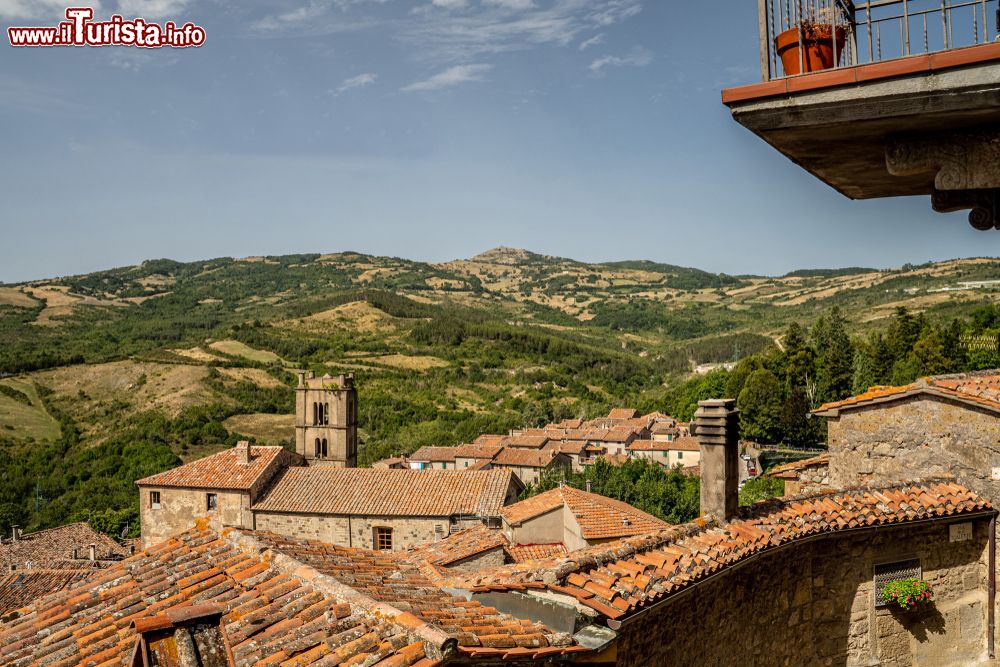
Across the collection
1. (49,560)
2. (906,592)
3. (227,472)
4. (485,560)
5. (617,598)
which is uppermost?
(617,598)

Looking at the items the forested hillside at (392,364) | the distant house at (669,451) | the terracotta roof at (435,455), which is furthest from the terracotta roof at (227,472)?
the distant house at (669,451)

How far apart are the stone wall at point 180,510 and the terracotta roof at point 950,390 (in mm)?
29314

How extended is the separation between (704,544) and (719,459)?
104 cm

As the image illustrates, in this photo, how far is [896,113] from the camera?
137 inches

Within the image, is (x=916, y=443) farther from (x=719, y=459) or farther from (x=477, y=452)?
(x=477, y=452)

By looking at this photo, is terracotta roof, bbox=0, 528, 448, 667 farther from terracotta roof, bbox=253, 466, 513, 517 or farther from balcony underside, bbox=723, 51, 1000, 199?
terracotta roof, bbox=253, 466, 513, 517

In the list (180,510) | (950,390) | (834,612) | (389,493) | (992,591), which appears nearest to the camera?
(834,612)

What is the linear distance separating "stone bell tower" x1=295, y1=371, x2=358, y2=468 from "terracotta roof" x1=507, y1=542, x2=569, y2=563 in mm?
Result: 28783

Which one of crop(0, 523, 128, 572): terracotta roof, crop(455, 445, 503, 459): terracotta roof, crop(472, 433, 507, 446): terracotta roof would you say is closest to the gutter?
crop(0, 523, 128, 572): terracotta roof

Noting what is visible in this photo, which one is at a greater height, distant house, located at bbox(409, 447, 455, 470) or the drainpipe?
the drainpipe

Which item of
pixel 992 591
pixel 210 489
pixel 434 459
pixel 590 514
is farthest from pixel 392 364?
pixel 992 591

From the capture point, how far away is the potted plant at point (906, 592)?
8.20 m

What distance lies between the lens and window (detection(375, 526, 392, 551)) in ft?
107

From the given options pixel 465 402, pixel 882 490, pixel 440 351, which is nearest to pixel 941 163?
pixel 882 490
